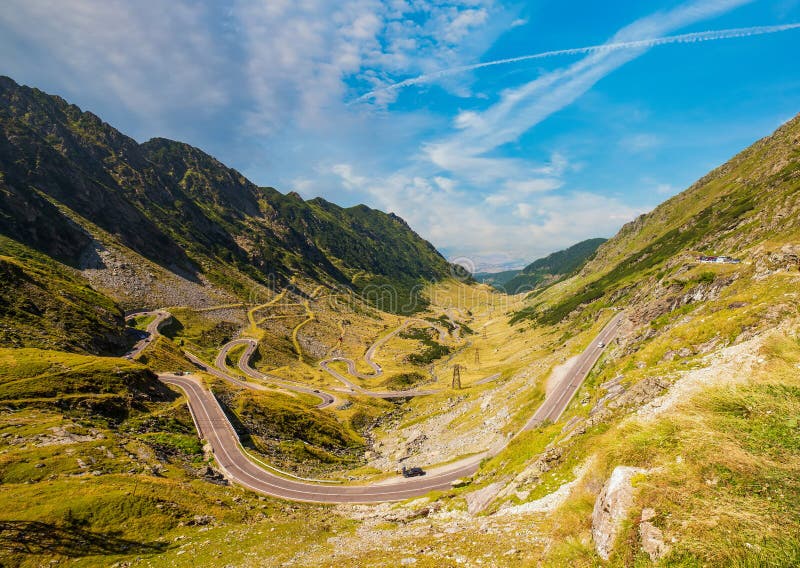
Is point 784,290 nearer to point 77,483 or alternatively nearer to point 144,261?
point 77,483

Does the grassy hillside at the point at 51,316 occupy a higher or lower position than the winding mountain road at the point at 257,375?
higher

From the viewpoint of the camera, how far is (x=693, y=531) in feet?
26.2

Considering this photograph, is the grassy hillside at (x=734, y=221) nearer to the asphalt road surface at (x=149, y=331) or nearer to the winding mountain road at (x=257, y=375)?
the winding mountain road at (x=257, y=375)

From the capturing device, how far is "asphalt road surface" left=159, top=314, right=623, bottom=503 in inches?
1705

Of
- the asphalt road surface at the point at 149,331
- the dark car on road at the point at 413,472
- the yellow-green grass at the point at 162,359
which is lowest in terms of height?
the dark car on road at the point at 413,472

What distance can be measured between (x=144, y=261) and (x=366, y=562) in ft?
580

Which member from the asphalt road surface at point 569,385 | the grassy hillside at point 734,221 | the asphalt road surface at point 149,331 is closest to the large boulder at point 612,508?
the asphalt road surface at point 569,385

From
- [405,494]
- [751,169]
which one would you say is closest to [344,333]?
[405,494]

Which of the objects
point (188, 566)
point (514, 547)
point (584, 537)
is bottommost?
point (188, 566)

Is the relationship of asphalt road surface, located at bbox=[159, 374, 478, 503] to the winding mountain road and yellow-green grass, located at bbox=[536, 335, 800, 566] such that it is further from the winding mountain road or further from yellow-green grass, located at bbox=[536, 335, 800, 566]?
the winding mountain road

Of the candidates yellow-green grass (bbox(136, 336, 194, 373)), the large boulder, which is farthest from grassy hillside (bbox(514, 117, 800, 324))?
yellow-green grass (bbox(136, 336, 194, 373))

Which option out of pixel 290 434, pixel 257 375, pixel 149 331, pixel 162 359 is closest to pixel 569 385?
pixel 290 434

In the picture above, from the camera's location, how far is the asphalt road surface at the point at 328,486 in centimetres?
4331

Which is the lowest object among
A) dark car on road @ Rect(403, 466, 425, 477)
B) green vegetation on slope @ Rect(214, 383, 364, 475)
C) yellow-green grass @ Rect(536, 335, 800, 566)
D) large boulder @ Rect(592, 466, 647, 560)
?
dark car on road @ Rect(403, 466, 425, 477)
